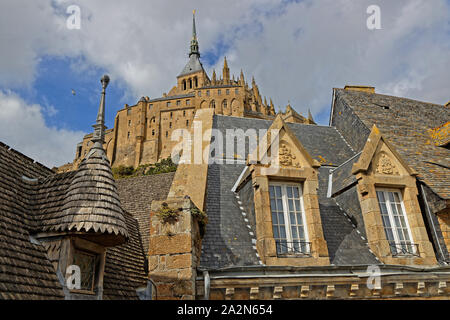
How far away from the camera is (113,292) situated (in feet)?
22.6

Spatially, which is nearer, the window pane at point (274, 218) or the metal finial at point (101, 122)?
the metal finial at point (101, 122)

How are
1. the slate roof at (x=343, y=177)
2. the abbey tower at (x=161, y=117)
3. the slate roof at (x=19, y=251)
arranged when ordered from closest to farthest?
1. the slate roof at (x=19, y=251)
2. the slate roof at (x=343, y=177)
3. the abbey tower at (x=161, y=117)

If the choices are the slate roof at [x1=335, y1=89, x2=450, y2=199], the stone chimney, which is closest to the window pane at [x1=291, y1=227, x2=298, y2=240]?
the stone chimney

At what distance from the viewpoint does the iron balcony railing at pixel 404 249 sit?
281 inches

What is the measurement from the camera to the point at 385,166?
7.96 meters

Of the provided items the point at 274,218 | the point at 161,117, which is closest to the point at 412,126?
the point at 274,218

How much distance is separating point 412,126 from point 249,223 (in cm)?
707

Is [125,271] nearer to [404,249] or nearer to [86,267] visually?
[86,267]

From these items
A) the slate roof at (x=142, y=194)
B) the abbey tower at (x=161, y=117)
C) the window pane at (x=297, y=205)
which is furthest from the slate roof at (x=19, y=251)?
the abbey tower at (x=161, y=117)

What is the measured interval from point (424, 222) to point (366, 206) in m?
1.63

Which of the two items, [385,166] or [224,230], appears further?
[385,166]

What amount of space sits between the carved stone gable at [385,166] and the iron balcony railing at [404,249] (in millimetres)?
1637

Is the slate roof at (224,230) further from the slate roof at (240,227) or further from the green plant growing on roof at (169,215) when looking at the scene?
the green plant growing on roof at (169,215)
